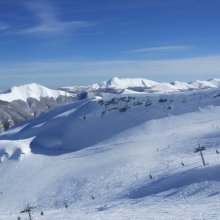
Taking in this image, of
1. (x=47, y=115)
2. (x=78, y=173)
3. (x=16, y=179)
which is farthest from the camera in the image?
(x=47, y=115)

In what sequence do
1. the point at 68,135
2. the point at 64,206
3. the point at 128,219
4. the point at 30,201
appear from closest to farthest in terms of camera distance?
1. the point at 128,219
2. the point at 64,206
3. the point at 30,201
4. the point at 68,135

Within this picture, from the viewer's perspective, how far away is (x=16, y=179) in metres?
52.8

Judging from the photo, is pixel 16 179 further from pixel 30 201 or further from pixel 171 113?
pixel 171 113

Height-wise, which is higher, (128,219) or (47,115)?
(47,115)

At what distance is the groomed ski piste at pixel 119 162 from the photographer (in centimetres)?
2927

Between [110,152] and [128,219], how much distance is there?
98.9 ft

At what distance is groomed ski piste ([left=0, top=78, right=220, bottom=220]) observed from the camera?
1152 inches

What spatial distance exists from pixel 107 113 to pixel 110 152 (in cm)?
2522

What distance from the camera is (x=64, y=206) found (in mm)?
37688

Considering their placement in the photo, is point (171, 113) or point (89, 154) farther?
point (171, 113)

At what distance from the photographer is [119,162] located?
48.4 meters

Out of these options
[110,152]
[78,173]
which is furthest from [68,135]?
[78,173]

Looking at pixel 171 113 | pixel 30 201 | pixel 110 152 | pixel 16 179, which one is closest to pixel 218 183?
pixel 30 201

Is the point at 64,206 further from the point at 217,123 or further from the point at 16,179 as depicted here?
the point at 217,123
